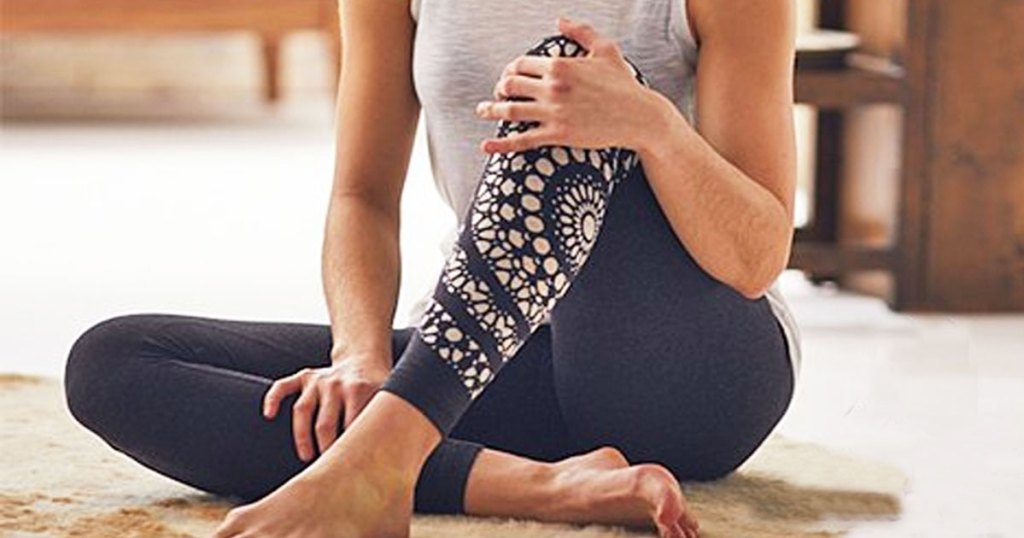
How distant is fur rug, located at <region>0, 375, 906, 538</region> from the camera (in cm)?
166

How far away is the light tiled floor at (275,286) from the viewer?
210 centimetres

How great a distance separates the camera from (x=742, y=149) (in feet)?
5.35

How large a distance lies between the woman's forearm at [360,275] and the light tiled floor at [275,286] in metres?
0.43

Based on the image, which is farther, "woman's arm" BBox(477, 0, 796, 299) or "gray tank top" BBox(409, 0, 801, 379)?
"gray tank top" BBox(409, 0, 801, 379)

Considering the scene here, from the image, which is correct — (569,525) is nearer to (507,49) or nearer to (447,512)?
(447,512)

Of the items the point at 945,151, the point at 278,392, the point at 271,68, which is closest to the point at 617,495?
the point at 278,392

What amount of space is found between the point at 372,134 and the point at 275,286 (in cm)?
138

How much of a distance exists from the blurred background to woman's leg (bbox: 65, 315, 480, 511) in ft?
1.61

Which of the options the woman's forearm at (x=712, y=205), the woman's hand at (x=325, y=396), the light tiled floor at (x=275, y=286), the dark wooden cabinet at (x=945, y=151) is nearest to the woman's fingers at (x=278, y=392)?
the woman's hand at (x=325, y=396)

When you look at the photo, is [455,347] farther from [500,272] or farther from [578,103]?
[578,103]

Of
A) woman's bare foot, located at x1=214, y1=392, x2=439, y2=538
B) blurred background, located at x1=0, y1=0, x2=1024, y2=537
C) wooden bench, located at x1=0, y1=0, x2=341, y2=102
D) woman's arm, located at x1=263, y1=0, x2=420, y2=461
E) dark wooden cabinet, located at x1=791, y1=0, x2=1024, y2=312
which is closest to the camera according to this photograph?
woman's bare foot, located at x1=214, y1=392, x2=439, y2=538

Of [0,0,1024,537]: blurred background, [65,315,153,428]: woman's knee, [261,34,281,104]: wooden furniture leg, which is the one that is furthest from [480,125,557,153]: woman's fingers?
[261,34,281,104]: wooden furniture leg

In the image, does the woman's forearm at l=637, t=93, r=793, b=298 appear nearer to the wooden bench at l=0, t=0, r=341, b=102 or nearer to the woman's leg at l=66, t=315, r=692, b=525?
the woman's leg at l=66, t=315, r=692, b=525

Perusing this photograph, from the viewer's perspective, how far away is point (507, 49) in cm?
173
